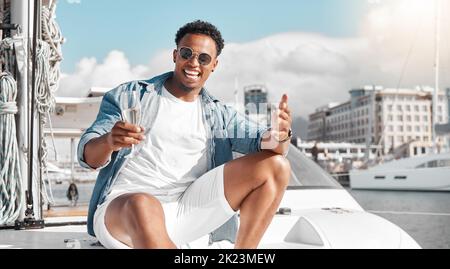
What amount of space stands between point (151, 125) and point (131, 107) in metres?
0.27

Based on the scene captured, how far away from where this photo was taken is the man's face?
2.21 m

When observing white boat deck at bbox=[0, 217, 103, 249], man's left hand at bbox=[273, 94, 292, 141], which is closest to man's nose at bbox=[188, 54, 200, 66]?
man's left hand at bbox=[273, 94, 292, 141]

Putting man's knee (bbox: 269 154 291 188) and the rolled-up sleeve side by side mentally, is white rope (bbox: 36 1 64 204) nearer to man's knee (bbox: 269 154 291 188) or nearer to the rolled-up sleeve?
the rolled-up sleeve

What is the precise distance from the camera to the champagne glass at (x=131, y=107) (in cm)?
181

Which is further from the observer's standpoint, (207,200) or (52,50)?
(52,50)

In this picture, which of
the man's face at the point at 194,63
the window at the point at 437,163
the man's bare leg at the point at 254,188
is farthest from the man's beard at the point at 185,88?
the window at the point at 437,163

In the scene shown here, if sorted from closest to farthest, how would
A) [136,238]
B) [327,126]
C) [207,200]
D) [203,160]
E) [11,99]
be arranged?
[136,238]
[207,200]
[203,160]
[11,99]
[327,126]

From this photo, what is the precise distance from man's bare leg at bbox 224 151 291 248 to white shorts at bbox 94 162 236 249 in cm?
4

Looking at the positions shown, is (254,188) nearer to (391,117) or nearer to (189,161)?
(189,161)

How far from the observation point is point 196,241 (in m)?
2.38

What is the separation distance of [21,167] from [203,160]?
7.33 feet

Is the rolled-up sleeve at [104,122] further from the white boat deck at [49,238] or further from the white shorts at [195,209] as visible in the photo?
the white boat deck at [49,238]
